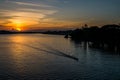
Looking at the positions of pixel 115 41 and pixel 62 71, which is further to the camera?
pixel 115 41

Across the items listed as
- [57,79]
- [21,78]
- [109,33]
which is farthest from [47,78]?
[109,33]

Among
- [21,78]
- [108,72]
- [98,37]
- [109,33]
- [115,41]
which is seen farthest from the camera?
[98,37]

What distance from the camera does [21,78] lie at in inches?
1299

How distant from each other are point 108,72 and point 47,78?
469 inches

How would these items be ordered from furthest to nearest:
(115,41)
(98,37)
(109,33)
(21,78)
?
(98,37), (109,33), (115,41), (21,78)

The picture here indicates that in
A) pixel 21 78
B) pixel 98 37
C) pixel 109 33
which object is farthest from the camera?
pixel 98 37

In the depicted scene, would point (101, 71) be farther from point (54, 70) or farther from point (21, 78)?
point (21, 78)

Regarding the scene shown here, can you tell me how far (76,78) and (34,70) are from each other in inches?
350

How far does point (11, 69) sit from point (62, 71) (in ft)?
31.4

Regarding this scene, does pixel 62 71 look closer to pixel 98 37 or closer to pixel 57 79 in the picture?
pixel 57 79

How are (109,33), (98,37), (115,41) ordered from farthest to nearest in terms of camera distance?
1. (98,37)
2. (109,33)
3. (115,41)

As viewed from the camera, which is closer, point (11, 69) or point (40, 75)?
point (40, 75)

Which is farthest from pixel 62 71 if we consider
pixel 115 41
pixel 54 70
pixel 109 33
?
pixel 109 33

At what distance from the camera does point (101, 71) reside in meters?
39.3
